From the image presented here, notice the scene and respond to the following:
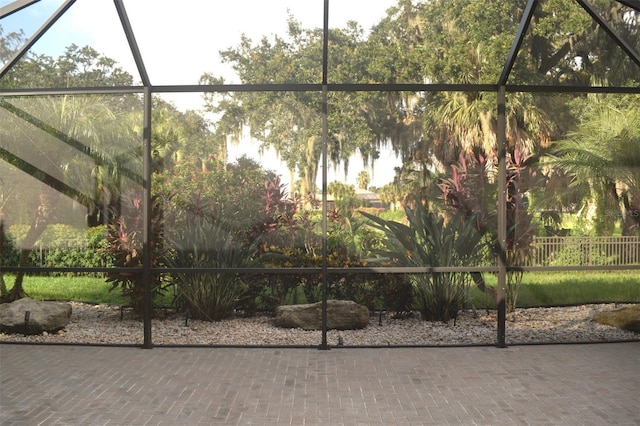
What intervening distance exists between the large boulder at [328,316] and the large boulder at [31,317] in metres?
2.38

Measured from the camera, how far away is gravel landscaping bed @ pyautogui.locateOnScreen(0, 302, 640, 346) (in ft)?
21.9

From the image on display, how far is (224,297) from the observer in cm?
692

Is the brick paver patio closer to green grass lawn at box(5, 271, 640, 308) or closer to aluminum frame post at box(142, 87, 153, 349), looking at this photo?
aluminum frame post at box(142, 87, 153, 349)

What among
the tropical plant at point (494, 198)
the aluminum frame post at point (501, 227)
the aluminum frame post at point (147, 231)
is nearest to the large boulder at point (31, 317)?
the aluminum frame post at point (147, 231)

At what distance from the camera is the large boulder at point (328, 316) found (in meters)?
6.81

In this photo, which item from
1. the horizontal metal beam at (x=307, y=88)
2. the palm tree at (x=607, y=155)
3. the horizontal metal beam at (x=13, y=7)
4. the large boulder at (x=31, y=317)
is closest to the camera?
the horizontal metal beam at (x=13, y=7)

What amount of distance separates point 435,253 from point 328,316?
1.37m

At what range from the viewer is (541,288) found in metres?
7.27

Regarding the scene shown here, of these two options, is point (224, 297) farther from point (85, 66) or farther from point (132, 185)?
point (85, 66)

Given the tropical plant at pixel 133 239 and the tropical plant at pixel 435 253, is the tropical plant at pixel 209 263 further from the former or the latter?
the tropical plant at pixel 435 253

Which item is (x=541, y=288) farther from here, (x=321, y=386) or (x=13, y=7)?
(x=13, y=7)

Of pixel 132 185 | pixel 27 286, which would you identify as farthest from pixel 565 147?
pixel 27 286

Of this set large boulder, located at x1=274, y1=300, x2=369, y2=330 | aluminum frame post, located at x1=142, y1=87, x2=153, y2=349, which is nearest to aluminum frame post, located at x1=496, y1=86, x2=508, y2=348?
large boulder, located at x1=274, y1=300, x2=369, y2=330

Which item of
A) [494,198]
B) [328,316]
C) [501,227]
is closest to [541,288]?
[494,198]
